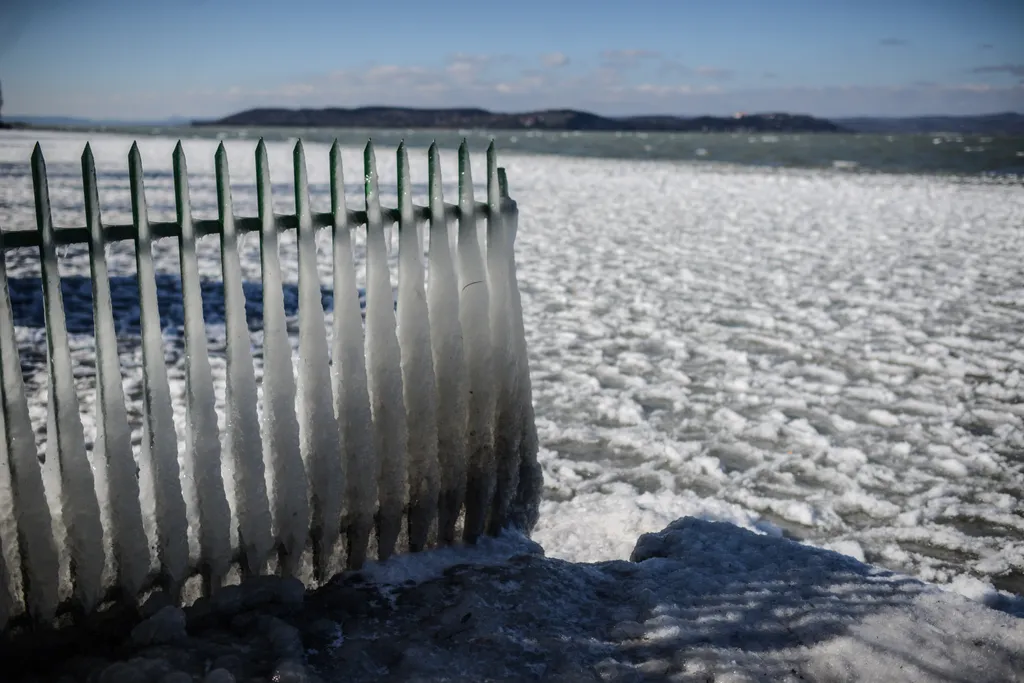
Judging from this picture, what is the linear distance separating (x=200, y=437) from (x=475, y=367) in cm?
116

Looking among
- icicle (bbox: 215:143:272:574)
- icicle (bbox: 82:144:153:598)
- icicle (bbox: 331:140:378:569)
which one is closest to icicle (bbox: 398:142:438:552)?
icicle (bbox: 331:140:378:569)

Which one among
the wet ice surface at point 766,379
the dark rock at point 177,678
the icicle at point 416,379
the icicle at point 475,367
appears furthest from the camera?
the wet ice surface at point 766,379

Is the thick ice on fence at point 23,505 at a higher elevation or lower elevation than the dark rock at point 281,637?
higher

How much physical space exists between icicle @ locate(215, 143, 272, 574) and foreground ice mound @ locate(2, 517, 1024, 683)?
20 cm

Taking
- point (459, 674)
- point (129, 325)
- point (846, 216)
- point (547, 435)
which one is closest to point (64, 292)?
point (129, 325)

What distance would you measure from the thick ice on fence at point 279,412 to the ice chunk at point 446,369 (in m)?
0.62

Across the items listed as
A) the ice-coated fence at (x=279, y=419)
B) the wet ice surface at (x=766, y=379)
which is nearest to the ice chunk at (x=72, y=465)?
the ice-coated fence at (x=279, y=419)

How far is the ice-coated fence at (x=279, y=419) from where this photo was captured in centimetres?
246

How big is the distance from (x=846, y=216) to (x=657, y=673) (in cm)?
1660

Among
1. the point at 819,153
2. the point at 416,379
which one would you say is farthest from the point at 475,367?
the point at 819,153

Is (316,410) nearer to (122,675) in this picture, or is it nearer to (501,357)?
(501,357)

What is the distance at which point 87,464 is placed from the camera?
2518 millimetres

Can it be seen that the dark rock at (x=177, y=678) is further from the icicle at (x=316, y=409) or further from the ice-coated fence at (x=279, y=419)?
the icicle at (x=316, y=409)

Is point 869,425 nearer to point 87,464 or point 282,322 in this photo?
point 282,322
